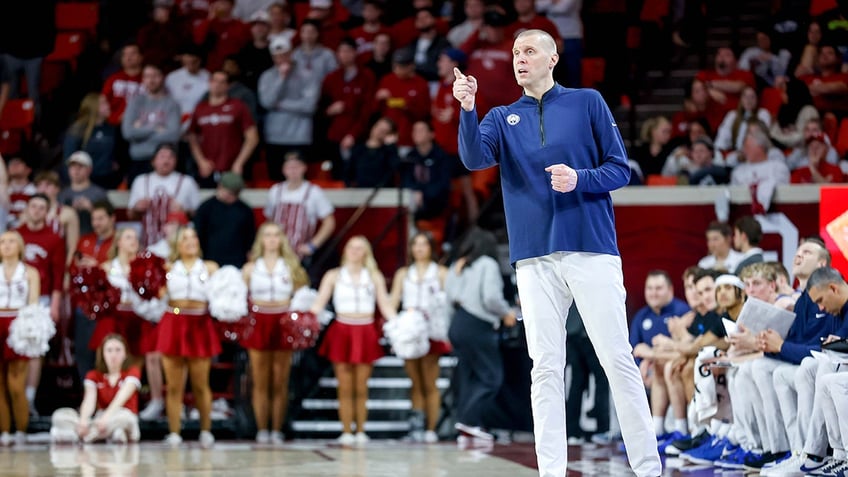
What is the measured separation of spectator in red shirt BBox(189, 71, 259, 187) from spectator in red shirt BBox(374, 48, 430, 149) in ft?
4.92

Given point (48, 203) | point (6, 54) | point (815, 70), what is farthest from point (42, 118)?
point (815, 70)

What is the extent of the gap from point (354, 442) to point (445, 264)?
2507 millimetres

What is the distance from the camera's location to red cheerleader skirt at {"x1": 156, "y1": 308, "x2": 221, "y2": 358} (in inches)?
443

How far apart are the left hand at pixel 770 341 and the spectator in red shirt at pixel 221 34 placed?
893 centimetres

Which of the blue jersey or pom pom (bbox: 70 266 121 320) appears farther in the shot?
pom pom (bbox: 70 266 121 320)

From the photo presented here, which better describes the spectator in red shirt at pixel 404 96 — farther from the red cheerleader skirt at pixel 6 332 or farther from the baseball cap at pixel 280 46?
the red cheerleader skirt at pixel 6 332

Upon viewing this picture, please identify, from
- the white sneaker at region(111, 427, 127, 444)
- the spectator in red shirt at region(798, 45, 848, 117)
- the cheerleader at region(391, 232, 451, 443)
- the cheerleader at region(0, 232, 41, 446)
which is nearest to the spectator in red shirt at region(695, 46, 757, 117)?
the spectator in red shirt at region(798, 45, 848, 117)

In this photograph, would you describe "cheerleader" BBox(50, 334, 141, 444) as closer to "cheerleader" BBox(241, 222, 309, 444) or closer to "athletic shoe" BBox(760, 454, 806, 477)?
"cheerleader" BBox(241, 222, 309, 444)

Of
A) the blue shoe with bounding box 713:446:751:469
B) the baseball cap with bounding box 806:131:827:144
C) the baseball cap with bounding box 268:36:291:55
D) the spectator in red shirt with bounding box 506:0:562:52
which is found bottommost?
the blue shoe with bounding box 713:446:751:469

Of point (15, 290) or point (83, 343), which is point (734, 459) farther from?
point (15, 290)

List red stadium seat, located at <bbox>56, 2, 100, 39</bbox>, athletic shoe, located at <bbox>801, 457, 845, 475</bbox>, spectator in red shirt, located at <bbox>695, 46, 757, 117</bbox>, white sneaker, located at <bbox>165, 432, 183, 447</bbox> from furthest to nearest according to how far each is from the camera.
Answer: red stadium seat, located at <bbox>56, 2, 100, 39</bbox>
spectator in red shirt, located at <bbox>695, 46, 757, 117</bbox>
white sneaker, located at <bbox>165, 432, 183, 447</bbox>
athletic shoe, located at <bbox>801, 457, 845, 475</bbox>

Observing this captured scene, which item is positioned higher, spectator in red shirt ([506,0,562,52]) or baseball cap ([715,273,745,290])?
spectator in red shirt ([506,0,562,52])

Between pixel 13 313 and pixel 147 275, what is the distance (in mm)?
1375

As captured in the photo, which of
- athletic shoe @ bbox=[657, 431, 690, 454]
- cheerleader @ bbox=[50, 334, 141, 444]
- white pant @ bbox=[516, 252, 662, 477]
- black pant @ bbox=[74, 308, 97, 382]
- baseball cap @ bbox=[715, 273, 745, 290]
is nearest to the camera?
white pant @ bbox=[516, 252, 662, 477]
